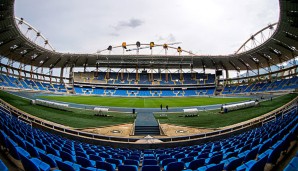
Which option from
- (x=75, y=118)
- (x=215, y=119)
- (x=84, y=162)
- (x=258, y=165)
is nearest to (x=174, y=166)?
(x=258, y=165)

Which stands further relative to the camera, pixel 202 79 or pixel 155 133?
pixel 202 79

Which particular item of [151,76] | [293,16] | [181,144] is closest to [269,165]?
[181,144]

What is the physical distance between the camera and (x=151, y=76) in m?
83.9

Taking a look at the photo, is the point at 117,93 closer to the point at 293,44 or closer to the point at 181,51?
the point at 181,51

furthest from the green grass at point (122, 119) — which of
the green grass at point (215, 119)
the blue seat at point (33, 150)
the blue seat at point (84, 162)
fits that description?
the blue seat at point (84, 162)

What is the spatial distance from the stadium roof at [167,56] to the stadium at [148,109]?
0.28m

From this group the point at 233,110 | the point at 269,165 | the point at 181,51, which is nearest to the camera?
the point at 269,165

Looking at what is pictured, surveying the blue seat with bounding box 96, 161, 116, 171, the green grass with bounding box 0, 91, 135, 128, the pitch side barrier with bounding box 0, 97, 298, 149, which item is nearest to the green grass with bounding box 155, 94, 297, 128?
the pitch side barrier with bounding box 0, 97, 298, 149

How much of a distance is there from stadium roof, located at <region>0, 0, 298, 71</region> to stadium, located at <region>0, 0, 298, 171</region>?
10.9 inches

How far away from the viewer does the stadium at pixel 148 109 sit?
5.27m

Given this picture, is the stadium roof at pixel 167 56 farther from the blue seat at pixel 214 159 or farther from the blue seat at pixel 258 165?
the blue seat at pixel 258 165

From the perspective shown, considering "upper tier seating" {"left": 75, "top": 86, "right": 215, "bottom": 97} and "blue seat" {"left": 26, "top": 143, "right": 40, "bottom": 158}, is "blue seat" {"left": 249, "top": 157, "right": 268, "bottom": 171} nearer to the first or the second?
"blue seat" {"left": 26, "top": 143, "right": 40, "bottom": 158}

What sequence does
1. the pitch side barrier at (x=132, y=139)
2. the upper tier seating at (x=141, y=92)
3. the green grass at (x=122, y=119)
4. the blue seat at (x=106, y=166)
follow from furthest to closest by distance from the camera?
the upper tier seating at (x=141, y=92), the green grass at (x=122, y=119), the pitch side barrier at (x=132, y=139), the blue seat at (x=106, y=166)

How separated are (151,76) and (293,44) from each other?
53486mm
